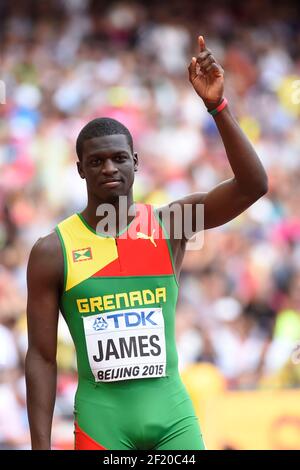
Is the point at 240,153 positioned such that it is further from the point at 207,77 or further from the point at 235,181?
the point at 207,77

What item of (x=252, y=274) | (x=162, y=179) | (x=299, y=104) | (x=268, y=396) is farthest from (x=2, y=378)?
(x=299, y=104)

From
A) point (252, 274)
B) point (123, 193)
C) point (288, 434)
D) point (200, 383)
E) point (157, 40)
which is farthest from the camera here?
point (157, 40)

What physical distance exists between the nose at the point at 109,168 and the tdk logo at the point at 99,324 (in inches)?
25.6

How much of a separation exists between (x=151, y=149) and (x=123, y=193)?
857 centimetres

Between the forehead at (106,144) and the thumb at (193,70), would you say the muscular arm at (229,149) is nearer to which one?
the thumb at (193,70)

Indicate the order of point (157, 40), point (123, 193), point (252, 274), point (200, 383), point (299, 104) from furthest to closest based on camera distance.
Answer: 1. point (157, 40)
2. point (299, 104)
3. point (252, 274)
4. point (200, 383)
5. point (123, 193)

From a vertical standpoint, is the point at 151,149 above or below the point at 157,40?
below

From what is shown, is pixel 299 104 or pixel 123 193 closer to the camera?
pixel 123 193

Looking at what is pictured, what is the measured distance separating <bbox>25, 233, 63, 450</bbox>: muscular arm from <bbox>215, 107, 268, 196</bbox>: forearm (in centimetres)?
91

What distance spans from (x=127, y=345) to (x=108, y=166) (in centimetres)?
80

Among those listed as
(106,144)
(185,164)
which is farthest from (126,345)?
(185,164)

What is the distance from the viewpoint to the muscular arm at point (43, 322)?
452 centimetres

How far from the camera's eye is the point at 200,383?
29.6ft
